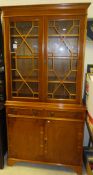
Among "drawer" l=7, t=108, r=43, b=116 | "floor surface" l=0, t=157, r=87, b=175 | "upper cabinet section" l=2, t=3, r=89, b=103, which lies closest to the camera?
"upper cabinet section" l=2, t=3, r=89, b=103

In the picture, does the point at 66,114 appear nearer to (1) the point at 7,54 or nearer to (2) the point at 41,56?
(2) the point at 41,56

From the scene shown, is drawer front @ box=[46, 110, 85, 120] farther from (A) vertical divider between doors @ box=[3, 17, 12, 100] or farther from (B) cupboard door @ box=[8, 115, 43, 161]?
(A) vertical divider between doors @ box=[3, 17, 12, 100]

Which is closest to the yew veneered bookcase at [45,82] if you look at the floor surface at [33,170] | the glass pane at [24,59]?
the glass pane at [24,59]

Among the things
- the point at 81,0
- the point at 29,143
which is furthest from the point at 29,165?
the point at 81,0

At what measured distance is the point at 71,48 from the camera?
210 centimetres

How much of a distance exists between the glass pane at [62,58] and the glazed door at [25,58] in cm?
14

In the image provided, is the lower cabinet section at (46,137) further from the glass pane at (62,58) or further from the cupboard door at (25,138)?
the glass pane at (62,58)

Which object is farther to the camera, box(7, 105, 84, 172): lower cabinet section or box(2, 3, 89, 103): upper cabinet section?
box(7, 105, 84, 172): lower cabinet section

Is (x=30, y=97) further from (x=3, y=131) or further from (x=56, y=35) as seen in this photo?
(x=56, y=35)

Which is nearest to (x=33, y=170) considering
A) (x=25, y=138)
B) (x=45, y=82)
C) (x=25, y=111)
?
(x=25, y=138)

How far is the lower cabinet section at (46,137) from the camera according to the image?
2.21m

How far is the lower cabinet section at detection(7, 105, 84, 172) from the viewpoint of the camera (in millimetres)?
2205

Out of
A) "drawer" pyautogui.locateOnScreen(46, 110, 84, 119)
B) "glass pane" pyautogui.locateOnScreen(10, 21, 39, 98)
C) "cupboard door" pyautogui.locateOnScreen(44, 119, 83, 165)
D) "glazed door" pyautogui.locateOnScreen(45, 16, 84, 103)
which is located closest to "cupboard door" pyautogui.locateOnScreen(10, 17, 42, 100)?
"glass pane" pyautogui.locateOnScreen(10, 21, 39, 98)

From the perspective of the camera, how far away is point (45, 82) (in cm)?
218
